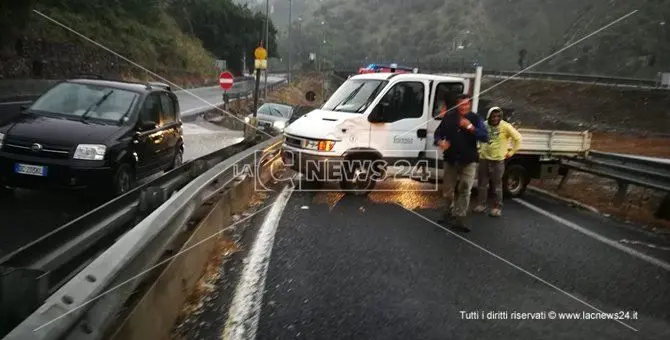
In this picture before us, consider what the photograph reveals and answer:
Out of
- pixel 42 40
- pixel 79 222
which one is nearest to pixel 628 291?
pixel 79 222

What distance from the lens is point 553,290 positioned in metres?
5.21

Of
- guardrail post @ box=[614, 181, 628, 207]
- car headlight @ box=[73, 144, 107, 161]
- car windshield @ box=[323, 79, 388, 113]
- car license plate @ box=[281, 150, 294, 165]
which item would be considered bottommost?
guardrail post @ box=[614, 181, 628, 207]

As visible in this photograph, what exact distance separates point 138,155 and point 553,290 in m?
6.19

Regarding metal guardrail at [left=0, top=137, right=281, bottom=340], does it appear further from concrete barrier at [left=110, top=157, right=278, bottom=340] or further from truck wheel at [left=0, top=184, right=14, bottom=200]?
truck wheel at [left=0, top=184, right=14, bottom=200]

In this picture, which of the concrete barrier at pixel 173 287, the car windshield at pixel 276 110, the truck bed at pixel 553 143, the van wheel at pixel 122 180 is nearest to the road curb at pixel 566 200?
the truck bed at pixel 553 143

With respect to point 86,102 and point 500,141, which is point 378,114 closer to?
point 500,141

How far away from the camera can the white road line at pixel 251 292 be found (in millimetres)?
3971

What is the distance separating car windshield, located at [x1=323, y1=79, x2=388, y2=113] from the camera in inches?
400

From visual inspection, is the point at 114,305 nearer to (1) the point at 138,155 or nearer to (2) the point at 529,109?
(1) the point at 138,155

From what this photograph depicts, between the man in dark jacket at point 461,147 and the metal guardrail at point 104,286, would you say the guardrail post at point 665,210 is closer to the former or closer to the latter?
the man in dark jacket at point 461,147

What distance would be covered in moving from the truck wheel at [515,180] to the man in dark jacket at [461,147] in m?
3.40

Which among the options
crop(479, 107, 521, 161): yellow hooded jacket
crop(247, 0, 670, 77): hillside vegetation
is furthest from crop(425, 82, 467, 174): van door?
crop(247, 0, 670, 77): hillside vegetation

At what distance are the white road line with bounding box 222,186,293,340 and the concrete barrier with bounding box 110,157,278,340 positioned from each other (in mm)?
422

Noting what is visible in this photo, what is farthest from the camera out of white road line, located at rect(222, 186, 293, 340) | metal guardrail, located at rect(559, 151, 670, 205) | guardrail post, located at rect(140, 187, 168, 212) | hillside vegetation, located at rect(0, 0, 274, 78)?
hillside vegetation, located at rect(0, 0, 274, 78)
